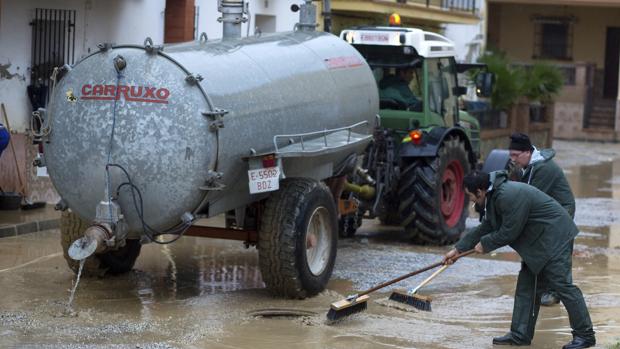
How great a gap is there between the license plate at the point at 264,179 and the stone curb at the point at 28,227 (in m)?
4.91

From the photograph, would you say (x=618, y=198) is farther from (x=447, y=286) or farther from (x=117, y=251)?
(x=117, y=251)

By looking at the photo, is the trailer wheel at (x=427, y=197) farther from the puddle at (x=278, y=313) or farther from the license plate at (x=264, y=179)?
the puddle at (x=278, y=313)

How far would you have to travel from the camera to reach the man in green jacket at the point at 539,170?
1036 centimetres

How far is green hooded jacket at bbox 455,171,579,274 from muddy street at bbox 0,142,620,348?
2.64 ft

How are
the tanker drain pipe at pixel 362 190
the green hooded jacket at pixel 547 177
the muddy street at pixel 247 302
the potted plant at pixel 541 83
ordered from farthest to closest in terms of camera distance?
the potted plant at pixel 541 83 → the tanker drain pipe at pixel 362 190 → the green hooded jacket at pixel 547 177 → the muddy street at pixel 247 302

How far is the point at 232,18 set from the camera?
11906 mm

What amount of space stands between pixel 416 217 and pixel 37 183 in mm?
5187

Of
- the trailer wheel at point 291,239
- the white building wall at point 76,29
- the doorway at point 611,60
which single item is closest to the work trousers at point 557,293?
the trailer wheel at point 291,239

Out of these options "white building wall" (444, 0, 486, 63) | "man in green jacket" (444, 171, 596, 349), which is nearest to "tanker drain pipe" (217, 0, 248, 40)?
"man in green jacket" (444, 171, 596, 349)

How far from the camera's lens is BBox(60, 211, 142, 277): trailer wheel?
1116 cm

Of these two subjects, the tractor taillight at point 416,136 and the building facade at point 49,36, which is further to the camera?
the building facade at point 49,36

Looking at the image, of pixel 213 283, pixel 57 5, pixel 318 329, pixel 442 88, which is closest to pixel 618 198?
pixel 442 88

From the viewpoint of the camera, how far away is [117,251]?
11.6 metres

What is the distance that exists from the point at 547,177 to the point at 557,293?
1458 millimetres
